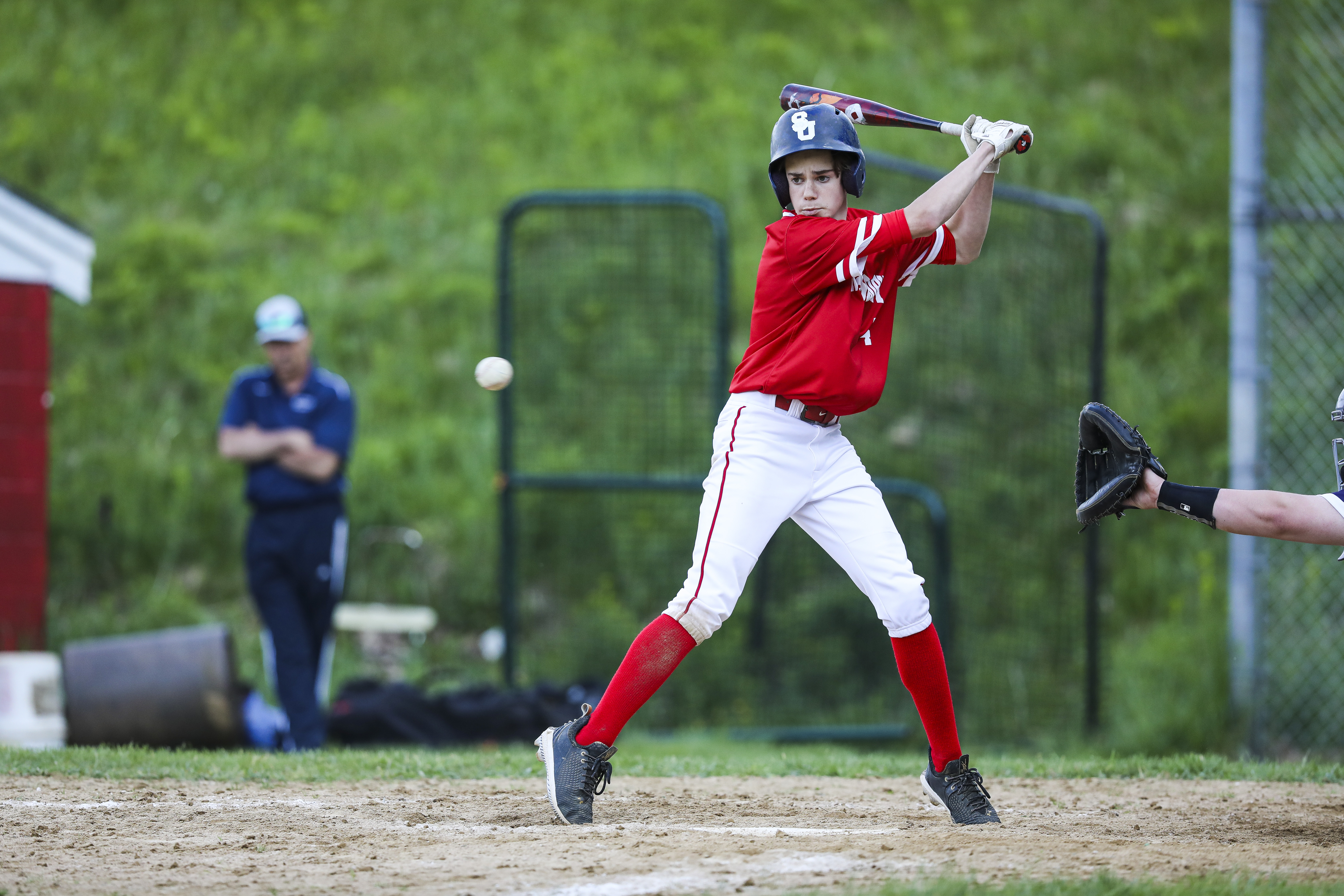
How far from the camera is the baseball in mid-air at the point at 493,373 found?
568 cm

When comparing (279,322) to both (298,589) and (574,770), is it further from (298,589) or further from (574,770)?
(574,770)

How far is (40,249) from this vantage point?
8.62 m

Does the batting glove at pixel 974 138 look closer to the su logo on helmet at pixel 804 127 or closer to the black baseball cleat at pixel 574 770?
the su logo on helmet at pixel 804 127

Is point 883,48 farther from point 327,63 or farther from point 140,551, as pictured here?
point 140,551

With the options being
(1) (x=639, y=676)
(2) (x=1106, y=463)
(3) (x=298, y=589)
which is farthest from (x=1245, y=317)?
(3) (x=298, y=589)

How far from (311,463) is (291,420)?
36cm

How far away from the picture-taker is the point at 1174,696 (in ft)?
26.7

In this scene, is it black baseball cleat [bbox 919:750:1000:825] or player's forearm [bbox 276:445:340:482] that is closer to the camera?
black baseball cleat [bbox 919:750:1000:825]

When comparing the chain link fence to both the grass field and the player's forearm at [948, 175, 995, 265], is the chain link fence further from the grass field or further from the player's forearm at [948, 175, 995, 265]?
the player's forearm at [948, 175, 995, 265]

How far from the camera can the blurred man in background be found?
710 centimetres

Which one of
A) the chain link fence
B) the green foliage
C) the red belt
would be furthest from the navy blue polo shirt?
the chain link fence

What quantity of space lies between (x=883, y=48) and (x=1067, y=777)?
37.2 ft

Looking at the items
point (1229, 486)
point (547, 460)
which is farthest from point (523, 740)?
point (1229, 486)

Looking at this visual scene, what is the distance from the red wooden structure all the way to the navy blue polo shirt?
6.42 ft
